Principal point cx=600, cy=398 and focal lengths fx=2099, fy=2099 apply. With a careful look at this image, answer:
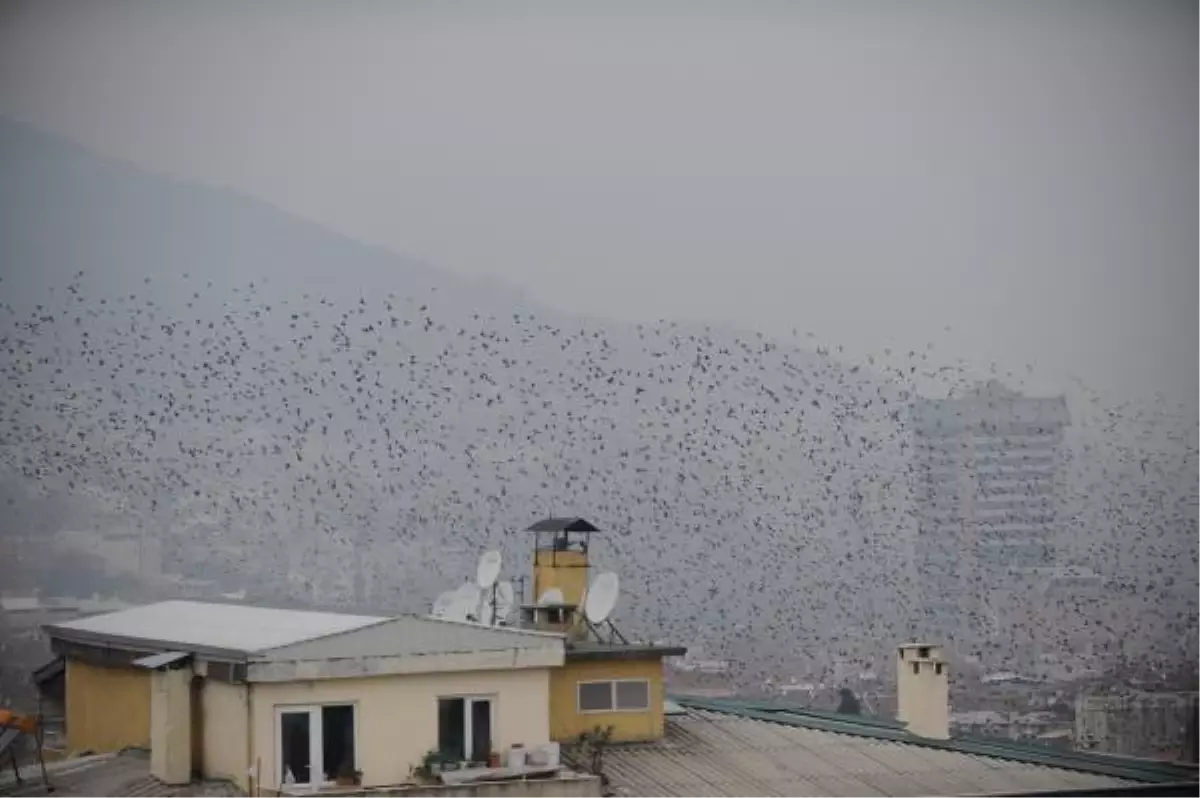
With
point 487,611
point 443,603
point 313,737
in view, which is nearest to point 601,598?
point 487,611

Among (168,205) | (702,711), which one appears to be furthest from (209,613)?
(168,205)

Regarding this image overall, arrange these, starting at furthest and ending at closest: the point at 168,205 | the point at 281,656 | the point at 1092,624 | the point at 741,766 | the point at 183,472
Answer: the point at 1092,624 → the point at 183,472 → the point at 168,205 → the point at 741,766 → the point at 281,656

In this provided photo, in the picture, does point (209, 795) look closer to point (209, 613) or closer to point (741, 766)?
point (209, 613)

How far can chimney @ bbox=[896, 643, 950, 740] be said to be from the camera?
9.92 meters

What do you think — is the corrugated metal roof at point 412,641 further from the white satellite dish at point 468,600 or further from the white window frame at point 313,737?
the white satellite dish at point 468,600

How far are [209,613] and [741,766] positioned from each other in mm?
2404

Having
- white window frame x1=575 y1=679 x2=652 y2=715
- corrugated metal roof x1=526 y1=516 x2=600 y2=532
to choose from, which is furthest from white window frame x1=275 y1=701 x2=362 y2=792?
corrugated metal roof x1=526 y1=516 x2=600 y2=532

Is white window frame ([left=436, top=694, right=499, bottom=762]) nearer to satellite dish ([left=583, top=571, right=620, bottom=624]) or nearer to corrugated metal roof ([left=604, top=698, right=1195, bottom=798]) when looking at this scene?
corrugated metal roof ([left=604, top=698, right=1195, bottom=798])

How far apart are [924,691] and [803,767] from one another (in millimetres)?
1552

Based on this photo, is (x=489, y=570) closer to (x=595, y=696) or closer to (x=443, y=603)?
(x=443, y=603)

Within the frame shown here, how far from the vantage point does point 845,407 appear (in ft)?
63.3

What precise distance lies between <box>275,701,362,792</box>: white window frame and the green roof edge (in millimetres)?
2460

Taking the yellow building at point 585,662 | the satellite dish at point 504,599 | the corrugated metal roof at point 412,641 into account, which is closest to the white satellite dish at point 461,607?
the satellite dish at point 504,599

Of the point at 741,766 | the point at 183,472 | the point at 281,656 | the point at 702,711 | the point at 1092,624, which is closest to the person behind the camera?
the point at 281,656
